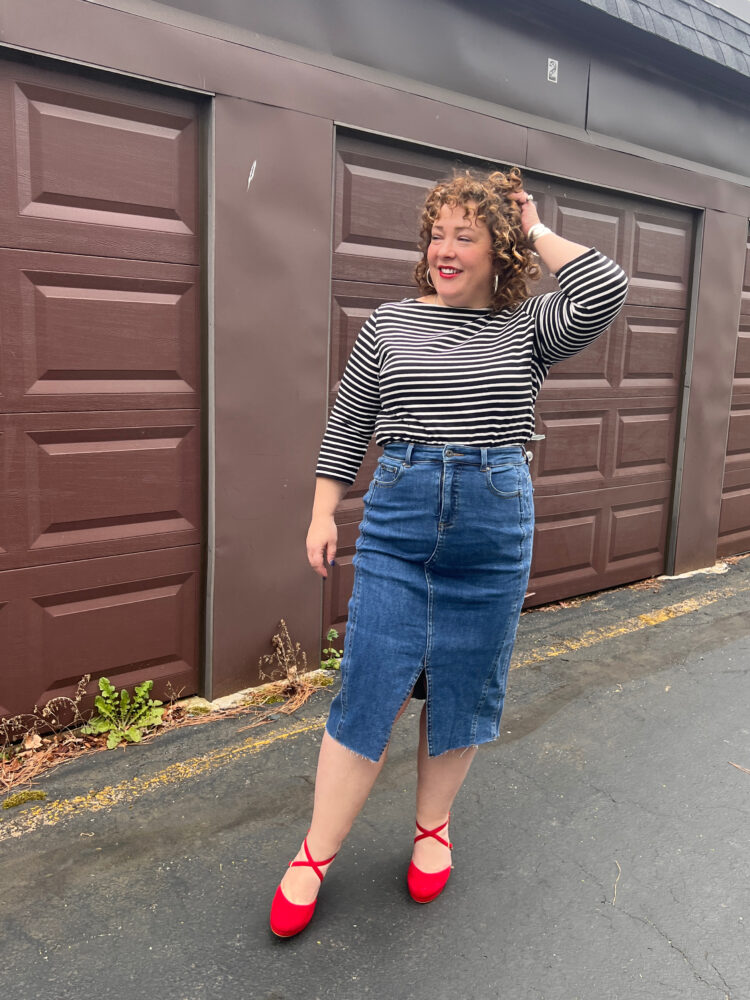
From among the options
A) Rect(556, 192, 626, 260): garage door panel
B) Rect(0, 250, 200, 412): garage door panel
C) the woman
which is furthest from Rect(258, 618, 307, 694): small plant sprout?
Rect(556, 192, 626, 260): garage door panel

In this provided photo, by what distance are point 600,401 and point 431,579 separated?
3300mm

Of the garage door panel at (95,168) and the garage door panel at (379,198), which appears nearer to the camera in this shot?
the garage door panel at (95,168)

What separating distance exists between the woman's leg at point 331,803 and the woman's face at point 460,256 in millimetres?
1098

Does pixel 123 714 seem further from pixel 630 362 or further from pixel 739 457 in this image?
pixel 739 457

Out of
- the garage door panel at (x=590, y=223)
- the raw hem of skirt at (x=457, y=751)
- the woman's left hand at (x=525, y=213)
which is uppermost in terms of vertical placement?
the garage door panel at (x=590, y=223)

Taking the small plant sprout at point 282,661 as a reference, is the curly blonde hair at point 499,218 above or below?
above

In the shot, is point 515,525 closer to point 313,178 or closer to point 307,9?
point 313,178

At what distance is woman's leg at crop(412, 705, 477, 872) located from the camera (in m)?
2.30

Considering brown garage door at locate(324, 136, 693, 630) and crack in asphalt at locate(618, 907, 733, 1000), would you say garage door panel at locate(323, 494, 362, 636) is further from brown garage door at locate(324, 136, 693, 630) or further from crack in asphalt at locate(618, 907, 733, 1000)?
crack in asphalt at locate(618, 907, 733, 1000)

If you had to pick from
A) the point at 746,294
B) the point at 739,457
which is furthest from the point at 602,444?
the point at 746,294

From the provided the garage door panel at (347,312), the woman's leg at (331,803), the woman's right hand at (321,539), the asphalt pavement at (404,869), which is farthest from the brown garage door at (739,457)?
the woman's leg at (331,803)

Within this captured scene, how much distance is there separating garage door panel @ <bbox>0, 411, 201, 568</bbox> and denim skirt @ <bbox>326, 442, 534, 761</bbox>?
4.71 feet

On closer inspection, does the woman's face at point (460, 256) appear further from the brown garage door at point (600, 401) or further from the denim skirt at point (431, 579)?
the brown garage door at point (600, 401)

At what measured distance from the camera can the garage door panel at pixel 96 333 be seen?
9.62ft
